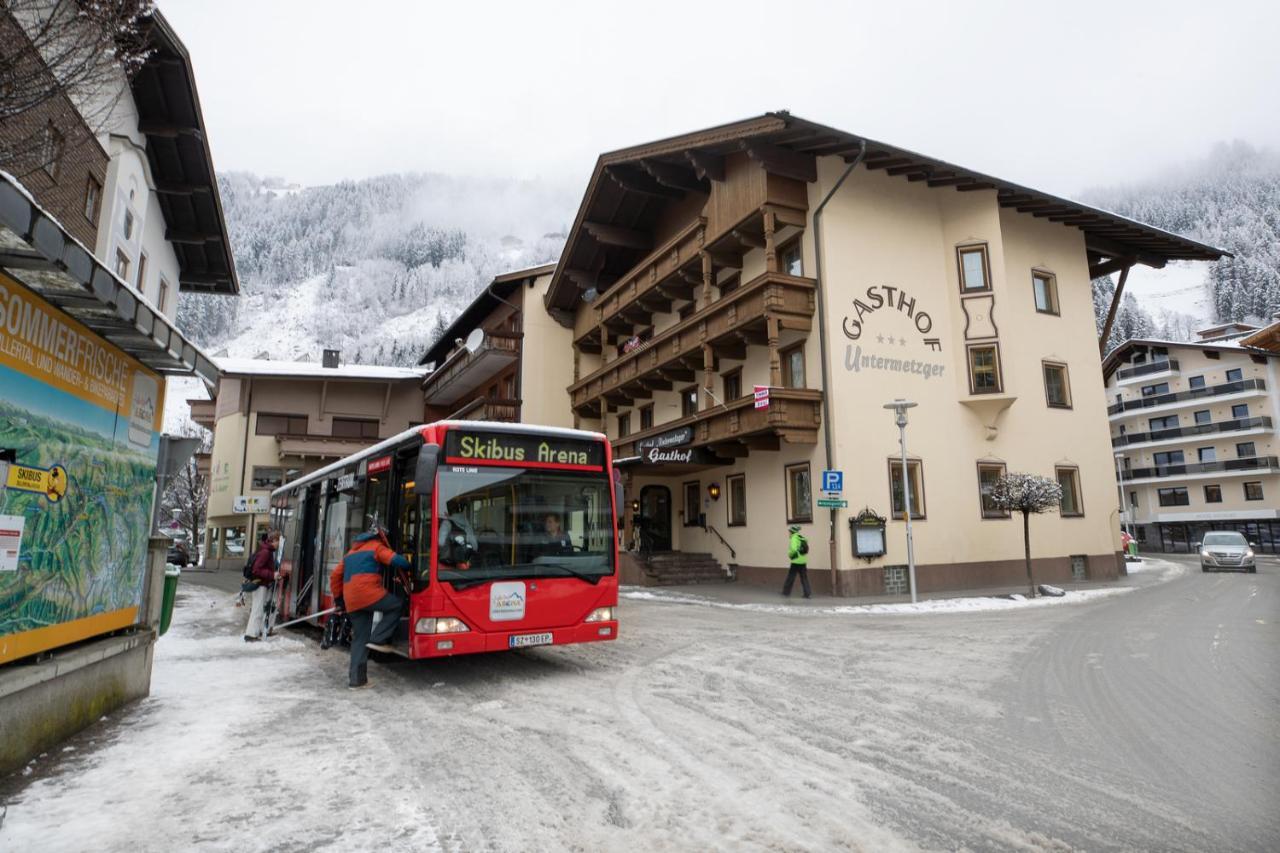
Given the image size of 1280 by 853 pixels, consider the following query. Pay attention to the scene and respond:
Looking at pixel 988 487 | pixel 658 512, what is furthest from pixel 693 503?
pixel 988 487

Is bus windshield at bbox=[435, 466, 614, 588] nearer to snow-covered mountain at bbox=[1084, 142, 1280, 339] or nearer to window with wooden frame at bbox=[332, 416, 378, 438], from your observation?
window with wooden frame at bbox=[332, 416, 378, 438]

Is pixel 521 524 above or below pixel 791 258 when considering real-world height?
below

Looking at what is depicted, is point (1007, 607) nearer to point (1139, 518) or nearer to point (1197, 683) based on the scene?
point (1197, 683)

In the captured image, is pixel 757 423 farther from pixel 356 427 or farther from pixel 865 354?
pixel 356 427

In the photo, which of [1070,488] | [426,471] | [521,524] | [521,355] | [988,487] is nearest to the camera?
[426,471]

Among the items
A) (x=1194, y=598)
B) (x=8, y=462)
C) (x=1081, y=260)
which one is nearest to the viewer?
(x=8, y=462)

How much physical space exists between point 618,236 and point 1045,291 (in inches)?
581

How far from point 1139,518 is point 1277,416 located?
44.5 ft

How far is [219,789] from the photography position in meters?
4.65

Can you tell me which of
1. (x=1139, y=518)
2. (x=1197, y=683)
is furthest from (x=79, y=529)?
(x=1139, y=518)

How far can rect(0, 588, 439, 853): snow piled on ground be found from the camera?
3.91 m

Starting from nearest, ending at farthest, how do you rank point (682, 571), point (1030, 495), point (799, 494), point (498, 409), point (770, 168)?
point (1030, 495) < point (770, 168) < point (799, 494) < point (682, 571) < point (498, 409)

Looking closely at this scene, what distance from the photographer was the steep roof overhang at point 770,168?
19422mm

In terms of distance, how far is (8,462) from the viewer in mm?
4770
